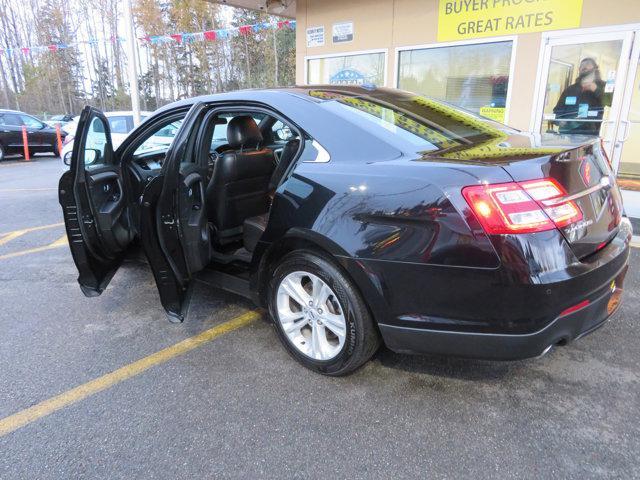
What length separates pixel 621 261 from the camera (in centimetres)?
229

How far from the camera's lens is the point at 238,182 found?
134 inches

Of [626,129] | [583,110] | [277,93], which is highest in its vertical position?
[277,93]

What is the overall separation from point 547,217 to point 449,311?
57 centimetres

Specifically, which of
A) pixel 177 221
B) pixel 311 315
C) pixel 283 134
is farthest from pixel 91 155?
pixel 283 134

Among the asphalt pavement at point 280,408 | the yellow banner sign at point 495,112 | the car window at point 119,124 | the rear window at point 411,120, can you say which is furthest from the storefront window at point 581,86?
the car window at point 119,124

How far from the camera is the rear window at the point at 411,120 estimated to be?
2.43 metres

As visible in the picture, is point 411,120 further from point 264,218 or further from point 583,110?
point 583,110

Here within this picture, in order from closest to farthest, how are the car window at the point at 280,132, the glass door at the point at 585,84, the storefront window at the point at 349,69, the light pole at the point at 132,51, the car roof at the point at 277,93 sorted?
the car roof at the point at 277,93 < the car window at the point at 280,132 < the glass door at the point at 585,84 < the storefront window at the point at 349,69 < the light pole at the point at 132,51

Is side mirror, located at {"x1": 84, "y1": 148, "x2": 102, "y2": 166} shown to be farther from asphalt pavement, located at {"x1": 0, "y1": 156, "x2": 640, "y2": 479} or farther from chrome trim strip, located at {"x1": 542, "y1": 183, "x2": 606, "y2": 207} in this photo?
chrome trim strip, located at {"x1": 542, "y1": 183, "x2": 606, "y2": 207}

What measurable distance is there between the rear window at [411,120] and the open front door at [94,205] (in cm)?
161

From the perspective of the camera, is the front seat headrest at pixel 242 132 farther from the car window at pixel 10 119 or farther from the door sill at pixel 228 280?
the car window at pixel 10 119

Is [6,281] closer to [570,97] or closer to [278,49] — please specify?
[570,97]

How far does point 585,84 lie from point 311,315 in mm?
6035

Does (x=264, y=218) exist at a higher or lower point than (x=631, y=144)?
lower
